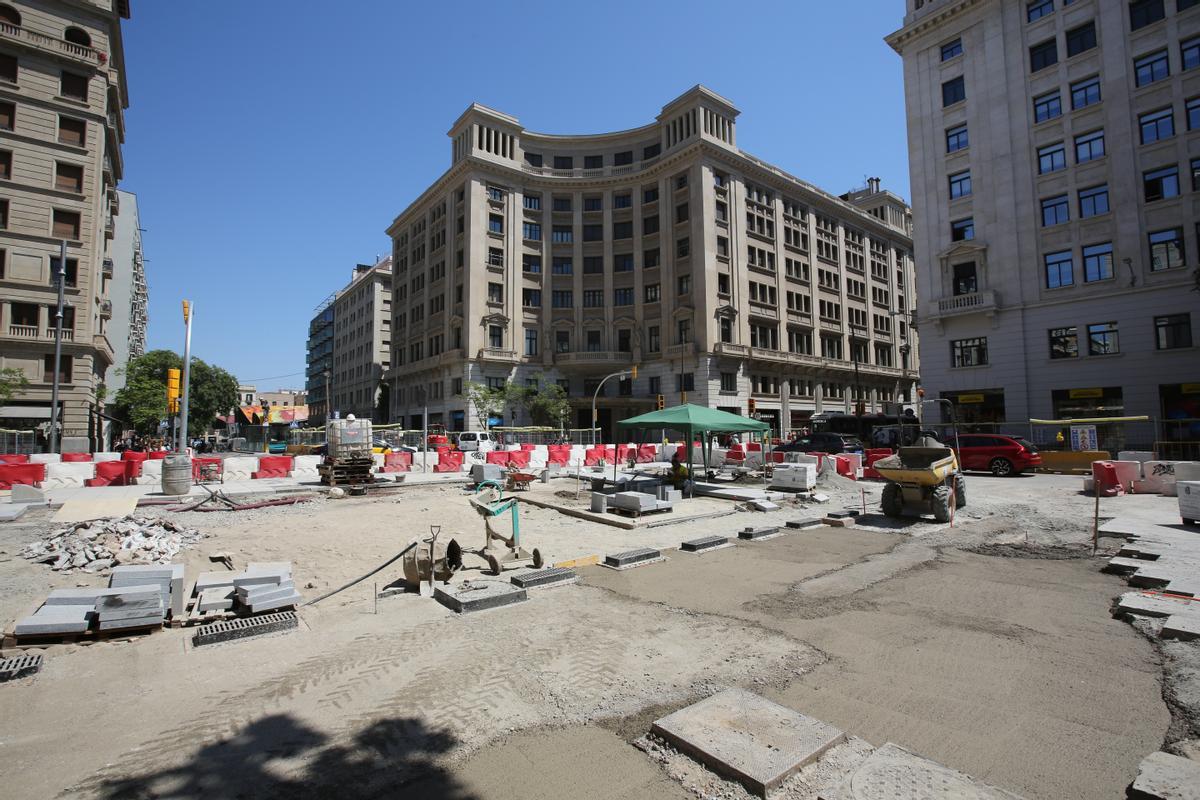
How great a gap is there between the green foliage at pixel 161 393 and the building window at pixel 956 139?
53.6 m

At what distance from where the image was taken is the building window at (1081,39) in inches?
1255

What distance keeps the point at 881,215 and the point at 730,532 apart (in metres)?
75.4

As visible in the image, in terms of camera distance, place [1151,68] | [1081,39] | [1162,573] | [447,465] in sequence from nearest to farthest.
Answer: [1162,573] → [447,465] → [1151,68] → [1081,39]

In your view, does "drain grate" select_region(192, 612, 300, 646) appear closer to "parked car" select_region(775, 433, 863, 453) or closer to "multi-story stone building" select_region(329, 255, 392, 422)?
"parked car" select_region(775, 433, 863, 453)

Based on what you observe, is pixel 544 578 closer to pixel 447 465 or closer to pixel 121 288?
pixel 447 465

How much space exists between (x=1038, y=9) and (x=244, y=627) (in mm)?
49517

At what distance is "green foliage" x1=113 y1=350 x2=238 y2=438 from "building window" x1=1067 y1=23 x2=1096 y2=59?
58.8 metres

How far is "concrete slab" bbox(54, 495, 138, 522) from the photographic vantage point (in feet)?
32.1

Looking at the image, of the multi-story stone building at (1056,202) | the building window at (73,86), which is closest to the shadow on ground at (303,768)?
the multi-story stone building at (1056,202)

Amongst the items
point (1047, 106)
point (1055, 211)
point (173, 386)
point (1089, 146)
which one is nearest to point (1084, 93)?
point (1047, 106)

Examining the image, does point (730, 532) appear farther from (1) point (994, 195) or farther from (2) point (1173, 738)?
(1) point (994, 195)

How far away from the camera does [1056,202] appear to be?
3266 cm

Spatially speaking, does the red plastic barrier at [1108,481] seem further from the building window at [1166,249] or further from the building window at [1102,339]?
the building window at [1166,249]

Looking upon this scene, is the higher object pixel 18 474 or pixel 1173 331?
pixel 1173 331
